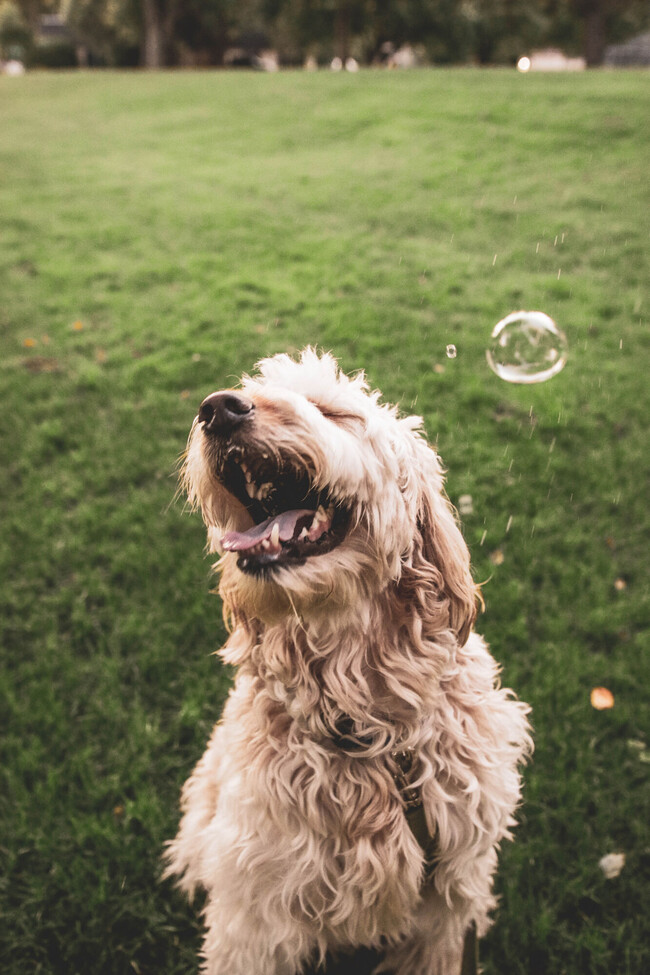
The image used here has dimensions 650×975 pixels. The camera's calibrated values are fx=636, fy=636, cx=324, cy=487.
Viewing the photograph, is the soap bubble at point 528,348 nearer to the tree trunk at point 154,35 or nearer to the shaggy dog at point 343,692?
the shaggy dog at point 343,692

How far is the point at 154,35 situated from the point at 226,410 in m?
29.6

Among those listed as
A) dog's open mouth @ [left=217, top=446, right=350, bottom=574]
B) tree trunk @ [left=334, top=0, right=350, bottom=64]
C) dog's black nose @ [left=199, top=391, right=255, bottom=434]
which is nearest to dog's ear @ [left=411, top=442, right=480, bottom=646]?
dog's open mouth @ [left=217, top=446, right=350, bottom=574]

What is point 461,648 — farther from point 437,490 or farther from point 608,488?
point 608,488

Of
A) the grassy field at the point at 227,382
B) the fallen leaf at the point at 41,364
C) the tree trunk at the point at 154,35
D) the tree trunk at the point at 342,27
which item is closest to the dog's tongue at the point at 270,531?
the grassy field at the point at 227,382

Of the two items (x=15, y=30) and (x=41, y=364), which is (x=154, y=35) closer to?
(x=15, y=30)

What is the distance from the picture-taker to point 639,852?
2.54 metres

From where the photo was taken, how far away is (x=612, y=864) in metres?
2.50

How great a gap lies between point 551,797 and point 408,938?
0.89m

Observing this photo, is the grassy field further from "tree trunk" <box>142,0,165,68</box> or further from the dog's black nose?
"tree trunk" <box>142,0,165,68</box>

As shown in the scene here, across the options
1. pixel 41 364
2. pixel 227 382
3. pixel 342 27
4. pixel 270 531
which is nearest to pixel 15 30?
pixel 342 27

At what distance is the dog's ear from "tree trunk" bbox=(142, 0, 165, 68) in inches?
1142

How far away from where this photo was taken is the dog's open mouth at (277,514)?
1.66 metres

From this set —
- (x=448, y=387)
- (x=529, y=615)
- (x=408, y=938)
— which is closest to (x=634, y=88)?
(x=448, y=387)

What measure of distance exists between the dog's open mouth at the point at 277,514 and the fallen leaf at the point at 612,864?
→ 6.08ft
